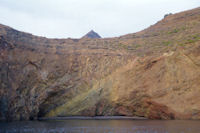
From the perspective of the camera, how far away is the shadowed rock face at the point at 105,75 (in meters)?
34.0

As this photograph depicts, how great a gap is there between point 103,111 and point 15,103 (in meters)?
14.7

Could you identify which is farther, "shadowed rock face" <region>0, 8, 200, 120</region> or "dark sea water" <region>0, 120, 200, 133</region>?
"shadowed rock face" <region>0, 8, 200, 120</region>

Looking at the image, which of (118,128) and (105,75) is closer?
(118,128)

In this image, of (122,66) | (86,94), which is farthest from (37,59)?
(122,66)

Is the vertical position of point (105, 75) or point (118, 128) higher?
point (105, 75)

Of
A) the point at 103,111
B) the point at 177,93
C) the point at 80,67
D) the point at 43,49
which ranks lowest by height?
the point at 103,111

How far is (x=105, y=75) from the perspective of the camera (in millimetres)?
43250

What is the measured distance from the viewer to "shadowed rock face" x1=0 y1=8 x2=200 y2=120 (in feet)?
112

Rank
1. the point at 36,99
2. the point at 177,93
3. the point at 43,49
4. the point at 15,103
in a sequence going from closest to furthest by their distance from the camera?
1. the point at 177,93
2. the point at 15,103
3. the point at 36,99
4. the point at 43,49

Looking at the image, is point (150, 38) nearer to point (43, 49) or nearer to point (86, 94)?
point (86, 94)

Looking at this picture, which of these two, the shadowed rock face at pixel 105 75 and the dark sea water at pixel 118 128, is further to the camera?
the shadowed rock face at pixel 105 75

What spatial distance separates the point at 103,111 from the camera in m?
38.7

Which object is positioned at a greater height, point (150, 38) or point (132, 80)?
point (150, 38)

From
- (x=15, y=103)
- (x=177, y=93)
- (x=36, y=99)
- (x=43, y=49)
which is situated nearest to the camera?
(x=177, y=93)
